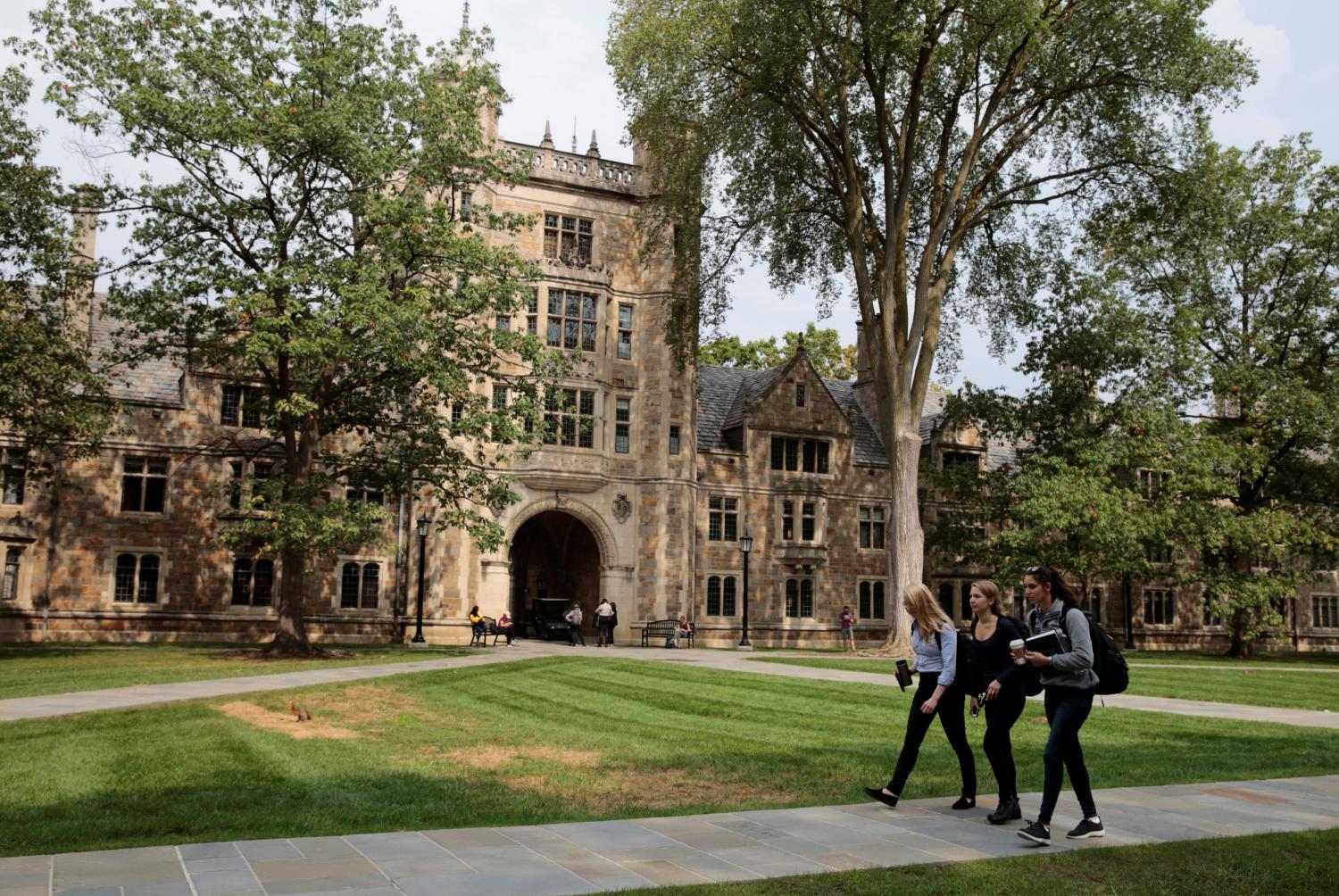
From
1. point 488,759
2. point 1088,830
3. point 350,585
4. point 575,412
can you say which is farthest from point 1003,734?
point 350,585

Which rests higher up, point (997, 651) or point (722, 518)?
point (722, 518)

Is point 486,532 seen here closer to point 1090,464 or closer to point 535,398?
point 535,398

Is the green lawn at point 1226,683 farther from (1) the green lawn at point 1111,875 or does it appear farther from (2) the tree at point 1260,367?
(1) the green lawn at point 1111,875

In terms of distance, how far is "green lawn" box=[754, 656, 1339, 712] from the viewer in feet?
64.5

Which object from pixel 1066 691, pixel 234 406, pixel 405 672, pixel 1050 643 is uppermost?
pixel 234 406

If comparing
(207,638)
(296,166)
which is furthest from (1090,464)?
(207,638)

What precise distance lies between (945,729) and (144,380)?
3160 centimetres

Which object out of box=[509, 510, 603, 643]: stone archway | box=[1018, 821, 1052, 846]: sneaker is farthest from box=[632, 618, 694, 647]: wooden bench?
box=[1018, 821, 1052, 846]: sneaker

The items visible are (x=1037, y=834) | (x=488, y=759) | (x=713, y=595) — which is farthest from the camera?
(x=713, y=595)

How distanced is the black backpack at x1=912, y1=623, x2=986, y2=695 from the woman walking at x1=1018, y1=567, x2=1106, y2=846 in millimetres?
589

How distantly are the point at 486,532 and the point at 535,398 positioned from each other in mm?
3298

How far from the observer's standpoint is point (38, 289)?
2280cm

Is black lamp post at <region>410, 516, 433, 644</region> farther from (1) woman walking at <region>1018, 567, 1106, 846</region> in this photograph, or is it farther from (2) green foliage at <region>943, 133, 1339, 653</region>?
(1) woman walking at <region>1018, 567, 1106, 846</region>

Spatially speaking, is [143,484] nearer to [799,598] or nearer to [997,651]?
[799,598]
